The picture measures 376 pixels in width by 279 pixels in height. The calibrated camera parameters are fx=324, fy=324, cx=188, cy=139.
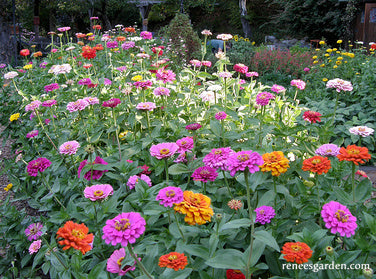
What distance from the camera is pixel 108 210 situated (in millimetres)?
1313

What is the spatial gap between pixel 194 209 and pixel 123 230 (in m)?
0.21

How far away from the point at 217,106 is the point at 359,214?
1089 millimetres

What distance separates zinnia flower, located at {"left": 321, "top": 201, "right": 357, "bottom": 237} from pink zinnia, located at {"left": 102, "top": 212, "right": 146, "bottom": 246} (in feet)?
1.78

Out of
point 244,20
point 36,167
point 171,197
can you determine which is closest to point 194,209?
point 171,197

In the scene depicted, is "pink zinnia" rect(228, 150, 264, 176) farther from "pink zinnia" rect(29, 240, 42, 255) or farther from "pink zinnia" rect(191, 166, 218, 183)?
"pink zinnia" rect(29, 240, 42, 255)

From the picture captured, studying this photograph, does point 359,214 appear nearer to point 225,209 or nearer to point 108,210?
point 225,209

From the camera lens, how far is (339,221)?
95 cm

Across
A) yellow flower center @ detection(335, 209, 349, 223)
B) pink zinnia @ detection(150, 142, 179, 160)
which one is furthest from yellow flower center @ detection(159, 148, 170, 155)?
yellow flower center @ detection(335, 209, 349, 223)

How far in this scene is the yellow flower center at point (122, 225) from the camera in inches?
33.3

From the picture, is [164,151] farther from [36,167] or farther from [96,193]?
[36,167]

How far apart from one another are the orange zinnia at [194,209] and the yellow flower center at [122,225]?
0.16 m

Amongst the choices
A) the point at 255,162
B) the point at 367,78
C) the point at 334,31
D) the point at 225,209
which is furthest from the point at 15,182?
the point at 334,31

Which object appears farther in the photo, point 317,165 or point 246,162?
point 317,165

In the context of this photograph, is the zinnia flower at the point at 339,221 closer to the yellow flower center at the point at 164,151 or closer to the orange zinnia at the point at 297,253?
the orange zinnia at the point at 297,253
